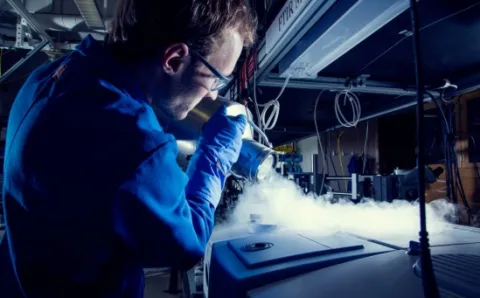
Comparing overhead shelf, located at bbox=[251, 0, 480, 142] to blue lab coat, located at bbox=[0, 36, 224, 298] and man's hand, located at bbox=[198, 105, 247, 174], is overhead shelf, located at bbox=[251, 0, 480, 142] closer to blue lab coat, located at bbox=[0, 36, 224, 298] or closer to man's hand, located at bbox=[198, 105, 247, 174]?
man's hand, located at bbox=[198, 105, 247, 174]

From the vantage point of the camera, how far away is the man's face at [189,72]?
0.84m

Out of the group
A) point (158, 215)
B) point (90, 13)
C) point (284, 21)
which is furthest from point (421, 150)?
point (90, 13)

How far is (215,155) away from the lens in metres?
1.00

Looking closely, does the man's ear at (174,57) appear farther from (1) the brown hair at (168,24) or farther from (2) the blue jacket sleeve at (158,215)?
(2) the blue jacket sleeve at (158,215)

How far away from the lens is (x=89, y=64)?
2.38 feet

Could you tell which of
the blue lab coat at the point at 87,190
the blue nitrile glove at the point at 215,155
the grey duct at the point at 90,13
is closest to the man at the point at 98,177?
the blue lab coat at the point at 87,190

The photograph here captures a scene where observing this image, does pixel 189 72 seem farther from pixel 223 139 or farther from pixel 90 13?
pixel 90 13

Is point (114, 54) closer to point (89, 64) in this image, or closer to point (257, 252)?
point (89, 64)

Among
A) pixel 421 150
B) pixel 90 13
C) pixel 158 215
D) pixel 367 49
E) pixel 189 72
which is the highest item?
pixel 90 13

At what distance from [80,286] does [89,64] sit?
0.48 m

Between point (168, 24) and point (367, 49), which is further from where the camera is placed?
point (367, 49)

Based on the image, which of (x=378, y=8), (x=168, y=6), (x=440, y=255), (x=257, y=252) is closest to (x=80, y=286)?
(x=257, y=252)

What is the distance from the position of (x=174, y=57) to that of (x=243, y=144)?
0.47 m

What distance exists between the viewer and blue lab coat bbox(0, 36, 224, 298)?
61 cm
